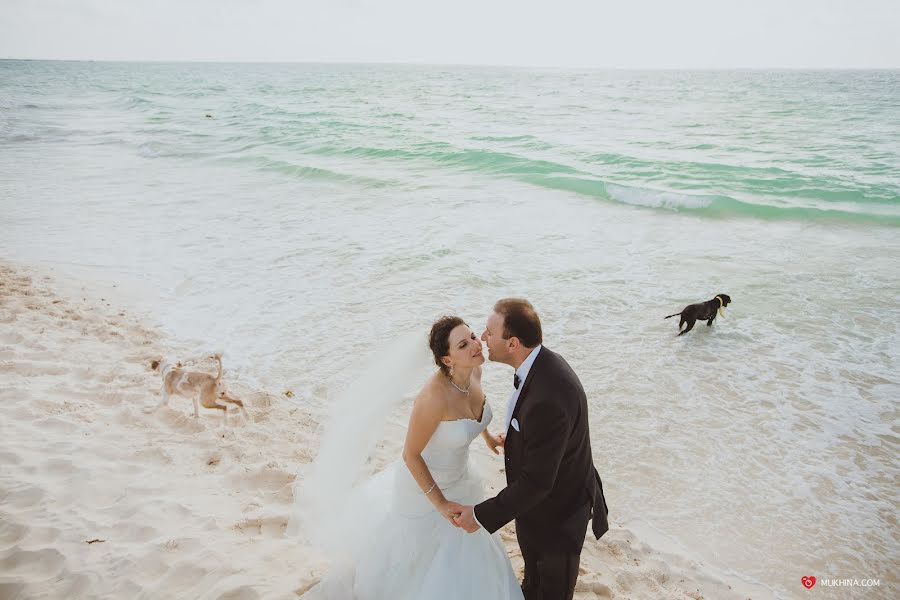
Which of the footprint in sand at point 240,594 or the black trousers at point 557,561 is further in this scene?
the footprint in sand at point 240,594

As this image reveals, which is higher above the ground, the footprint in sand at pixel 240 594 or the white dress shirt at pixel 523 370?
the white dress shirt at pixel 523 370

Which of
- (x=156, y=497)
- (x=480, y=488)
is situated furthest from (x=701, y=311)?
(x=156, y=497)

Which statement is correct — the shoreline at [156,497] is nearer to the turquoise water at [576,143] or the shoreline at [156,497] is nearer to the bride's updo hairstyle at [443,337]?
the bride's updo hairstyle at [443,337]

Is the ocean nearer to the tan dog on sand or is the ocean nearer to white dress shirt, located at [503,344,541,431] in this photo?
the tan dog on sand

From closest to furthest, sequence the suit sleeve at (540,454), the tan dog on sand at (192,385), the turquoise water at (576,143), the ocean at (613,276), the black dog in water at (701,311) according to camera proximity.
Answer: the suit sleeve at (540,454), the ocean at (613,276), the tan dog on sand at (192,385), the black dog in water at (701,311), the turquoise water at (576,143)

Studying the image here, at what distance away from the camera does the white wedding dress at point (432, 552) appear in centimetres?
320

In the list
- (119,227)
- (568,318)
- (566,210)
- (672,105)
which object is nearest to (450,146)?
(566,210)

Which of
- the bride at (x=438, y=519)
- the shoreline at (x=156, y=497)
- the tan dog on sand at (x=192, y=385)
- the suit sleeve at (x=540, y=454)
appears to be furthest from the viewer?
the tan dog on sand at (x=192, y=385)

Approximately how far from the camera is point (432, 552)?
329 cm

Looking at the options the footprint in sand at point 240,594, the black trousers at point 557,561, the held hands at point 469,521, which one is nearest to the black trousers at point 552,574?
the black trousers at point 557,561

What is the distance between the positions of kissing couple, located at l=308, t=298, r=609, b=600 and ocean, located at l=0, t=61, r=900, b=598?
1.99 m

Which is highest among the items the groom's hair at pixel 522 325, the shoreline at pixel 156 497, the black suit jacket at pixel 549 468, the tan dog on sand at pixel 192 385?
the groom's hair at pixel 522 325

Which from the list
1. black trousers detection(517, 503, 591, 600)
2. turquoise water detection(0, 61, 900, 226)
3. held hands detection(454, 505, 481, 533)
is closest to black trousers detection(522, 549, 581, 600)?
black trousers detection(517, 503, 591, 600)

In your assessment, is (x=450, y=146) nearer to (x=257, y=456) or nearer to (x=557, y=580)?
(x=257, y=456)
